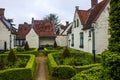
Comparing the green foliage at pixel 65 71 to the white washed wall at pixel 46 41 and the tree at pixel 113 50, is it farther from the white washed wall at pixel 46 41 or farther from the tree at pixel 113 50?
the white washed wall at pixel 46 41

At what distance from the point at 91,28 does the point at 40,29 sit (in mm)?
32040

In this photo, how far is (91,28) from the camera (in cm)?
2756

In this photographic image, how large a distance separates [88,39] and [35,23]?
75.6 ft

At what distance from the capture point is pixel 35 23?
5978cm

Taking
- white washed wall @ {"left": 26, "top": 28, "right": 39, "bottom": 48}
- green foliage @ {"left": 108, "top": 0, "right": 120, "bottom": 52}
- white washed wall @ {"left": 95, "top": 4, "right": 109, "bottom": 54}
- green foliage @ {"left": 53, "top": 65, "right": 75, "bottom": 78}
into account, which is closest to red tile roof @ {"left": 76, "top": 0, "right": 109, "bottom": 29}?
white washed wall @ {"left": 95, "top": 4, "right": 109, "bottom": 54}

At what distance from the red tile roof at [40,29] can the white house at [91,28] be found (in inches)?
421

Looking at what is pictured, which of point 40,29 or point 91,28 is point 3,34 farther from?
point 91,28

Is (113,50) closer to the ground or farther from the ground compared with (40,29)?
closer to the ground

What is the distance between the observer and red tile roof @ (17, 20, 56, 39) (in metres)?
58.0

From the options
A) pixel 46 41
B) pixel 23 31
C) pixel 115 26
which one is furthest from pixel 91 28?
pixel 23 31

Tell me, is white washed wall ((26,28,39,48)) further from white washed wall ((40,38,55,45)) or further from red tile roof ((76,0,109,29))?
red tile roof ((76,0,109,29))

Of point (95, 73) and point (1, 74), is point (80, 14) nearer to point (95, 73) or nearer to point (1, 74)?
point (1, 74)

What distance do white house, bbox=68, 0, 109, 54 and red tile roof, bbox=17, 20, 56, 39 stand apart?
1070 cm

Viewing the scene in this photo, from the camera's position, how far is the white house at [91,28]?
116ft
